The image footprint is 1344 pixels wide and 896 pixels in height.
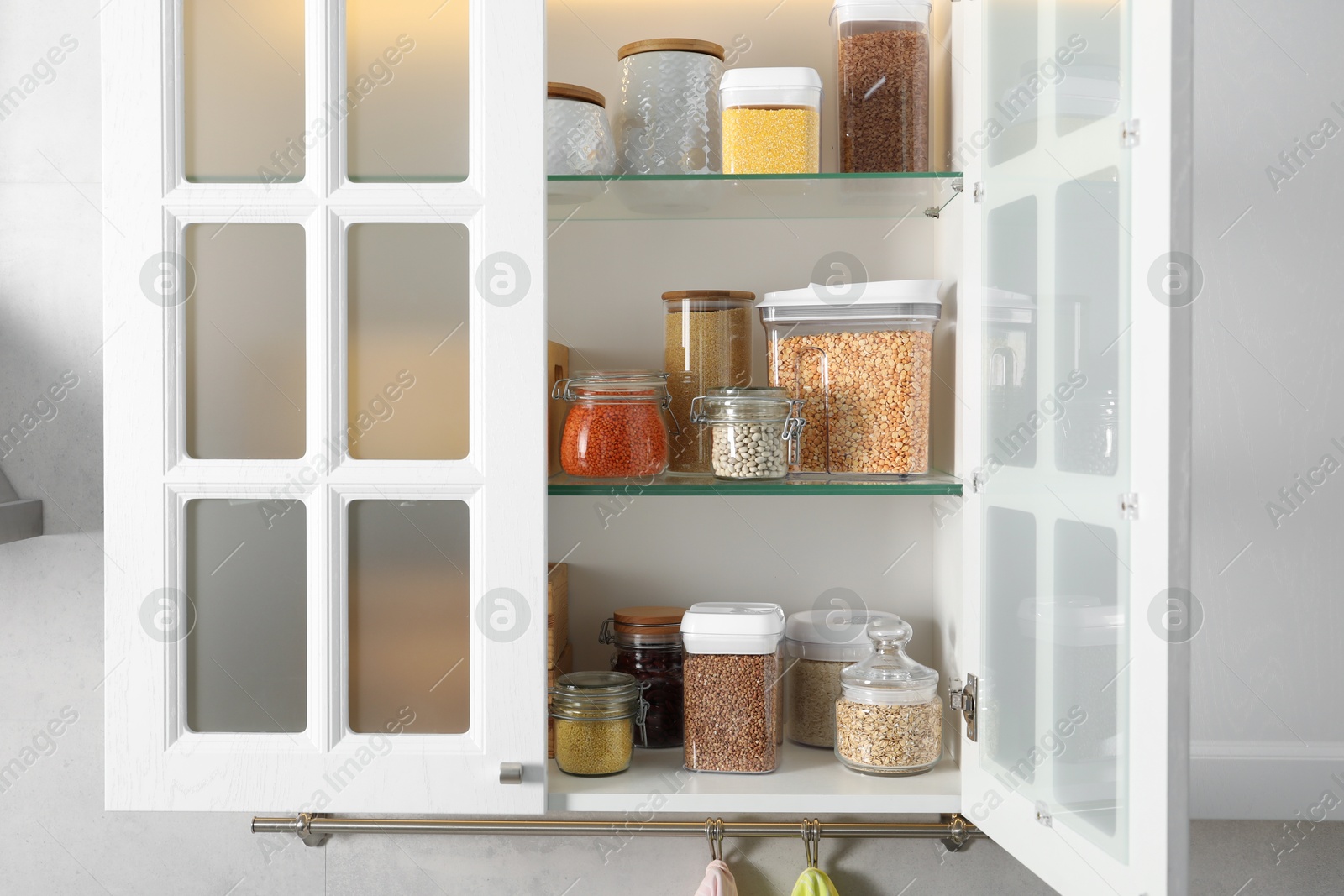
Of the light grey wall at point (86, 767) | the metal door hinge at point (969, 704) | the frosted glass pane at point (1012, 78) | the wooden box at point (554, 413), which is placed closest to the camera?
the frosted glass pane at point (1012, 78)

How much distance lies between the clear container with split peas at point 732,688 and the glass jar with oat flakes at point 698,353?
176 mm

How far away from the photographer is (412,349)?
883 mm

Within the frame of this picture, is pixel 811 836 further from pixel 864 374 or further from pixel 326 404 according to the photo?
pixel 326 404

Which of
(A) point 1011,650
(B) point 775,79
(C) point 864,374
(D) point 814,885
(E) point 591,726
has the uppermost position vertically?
(B) point 775,79

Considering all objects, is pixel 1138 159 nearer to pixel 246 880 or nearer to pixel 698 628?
pixel 698 628

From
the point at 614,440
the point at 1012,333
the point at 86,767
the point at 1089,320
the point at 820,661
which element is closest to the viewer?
the point at 1089,320

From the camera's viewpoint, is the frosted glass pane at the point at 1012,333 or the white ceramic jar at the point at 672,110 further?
the white ceramic jar at the point at 672,110

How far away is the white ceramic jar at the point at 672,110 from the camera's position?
3.27 ft

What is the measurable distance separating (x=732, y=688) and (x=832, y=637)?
0.14 meters

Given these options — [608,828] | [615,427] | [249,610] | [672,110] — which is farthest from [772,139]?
[608,828]

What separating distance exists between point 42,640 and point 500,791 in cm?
73

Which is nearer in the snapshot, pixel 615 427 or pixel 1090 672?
pixel 1090 672

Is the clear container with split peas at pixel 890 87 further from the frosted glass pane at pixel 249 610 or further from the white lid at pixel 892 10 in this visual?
the frosted glass pane at pixel 249 610

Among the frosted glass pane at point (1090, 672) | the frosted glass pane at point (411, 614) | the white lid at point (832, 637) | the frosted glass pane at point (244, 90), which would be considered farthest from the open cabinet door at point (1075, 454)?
the frosted glass pane at point (244, 90)
